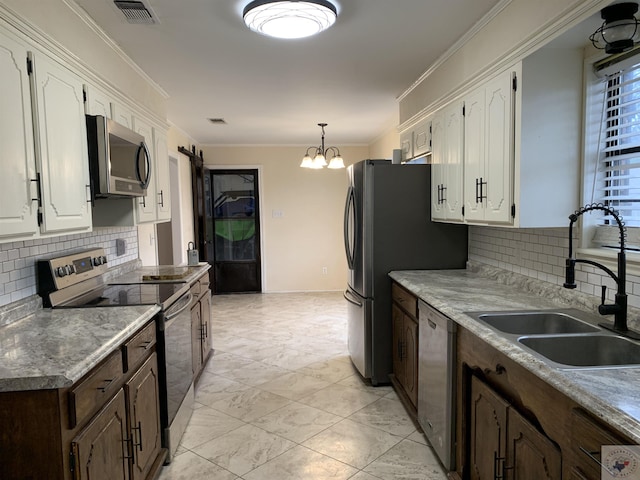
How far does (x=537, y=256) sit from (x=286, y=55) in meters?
2.04

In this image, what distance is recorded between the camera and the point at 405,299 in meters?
2.88

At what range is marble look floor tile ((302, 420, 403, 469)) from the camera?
7.80ft

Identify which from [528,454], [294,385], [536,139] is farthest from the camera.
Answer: [294,385]

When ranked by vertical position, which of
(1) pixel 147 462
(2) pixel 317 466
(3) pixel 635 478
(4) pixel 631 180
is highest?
(4) pixel 631 180

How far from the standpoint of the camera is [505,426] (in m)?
1.59

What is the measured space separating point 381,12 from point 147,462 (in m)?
2.60

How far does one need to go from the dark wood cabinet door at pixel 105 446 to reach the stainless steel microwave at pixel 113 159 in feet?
3.59

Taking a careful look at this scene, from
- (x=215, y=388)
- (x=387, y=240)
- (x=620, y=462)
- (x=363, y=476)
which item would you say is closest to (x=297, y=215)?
(x=387, y=240)

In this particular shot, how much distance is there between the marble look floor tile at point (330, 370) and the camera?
3.50m

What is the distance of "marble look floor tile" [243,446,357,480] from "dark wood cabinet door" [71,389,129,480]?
2.44 ft

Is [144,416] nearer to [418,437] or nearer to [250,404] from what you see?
[250,404]

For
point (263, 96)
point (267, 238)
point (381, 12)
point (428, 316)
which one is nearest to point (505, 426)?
point (428, 316)

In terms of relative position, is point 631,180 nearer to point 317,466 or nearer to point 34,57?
point 317,466

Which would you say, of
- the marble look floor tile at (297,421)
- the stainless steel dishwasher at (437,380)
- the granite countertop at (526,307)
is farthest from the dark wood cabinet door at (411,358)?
the marble look floor tile at (297,421)
